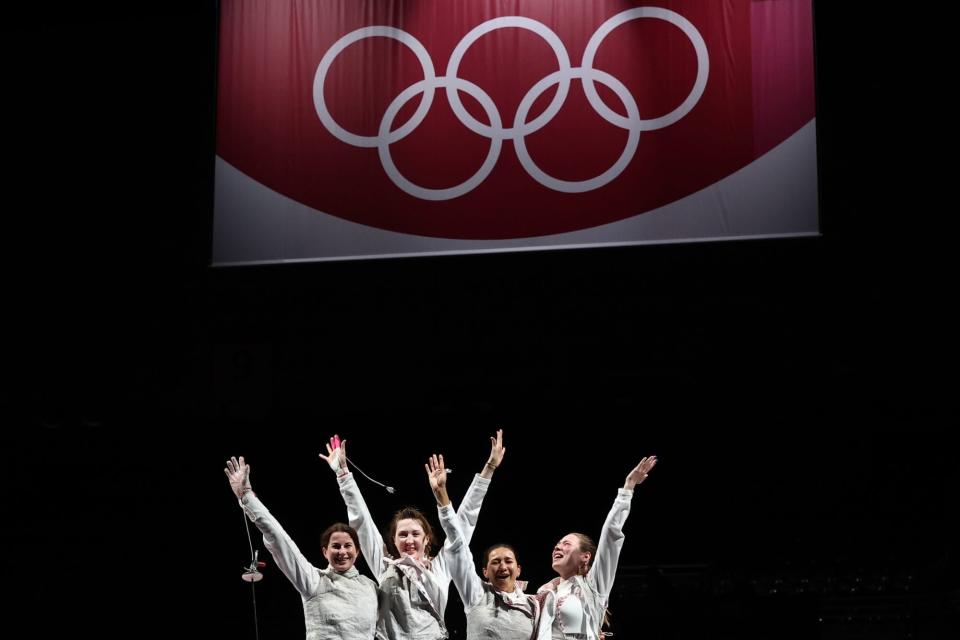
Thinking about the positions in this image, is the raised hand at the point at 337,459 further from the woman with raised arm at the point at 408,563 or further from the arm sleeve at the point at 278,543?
the arm sleeve at the point at 278,543

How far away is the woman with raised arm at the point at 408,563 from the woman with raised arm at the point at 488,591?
0.45 ft

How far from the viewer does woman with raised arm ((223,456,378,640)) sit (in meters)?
4.19

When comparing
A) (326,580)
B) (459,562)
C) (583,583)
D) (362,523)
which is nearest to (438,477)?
(459,562)

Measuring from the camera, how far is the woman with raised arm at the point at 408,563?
4.41 metres

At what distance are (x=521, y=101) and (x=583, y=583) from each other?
244 centimetres

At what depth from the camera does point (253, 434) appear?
653 cm

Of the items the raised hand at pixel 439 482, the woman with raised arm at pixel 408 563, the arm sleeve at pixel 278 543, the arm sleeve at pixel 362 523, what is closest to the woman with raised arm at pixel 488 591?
the raised hand at pixel 439 482

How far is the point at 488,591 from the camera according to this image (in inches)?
169

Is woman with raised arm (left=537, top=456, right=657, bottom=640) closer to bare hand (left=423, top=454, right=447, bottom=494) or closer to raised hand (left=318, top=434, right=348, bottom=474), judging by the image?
bare hand (left=423, top=454, right=447, bottom=494)

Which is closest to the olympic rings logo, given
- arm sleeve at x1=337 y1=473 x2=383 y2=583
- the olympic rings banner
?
the olympic rings banner

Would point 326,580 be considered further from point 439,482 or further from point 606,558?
point 606,558

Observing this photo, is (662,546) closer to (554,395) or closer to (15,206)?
(554,395)

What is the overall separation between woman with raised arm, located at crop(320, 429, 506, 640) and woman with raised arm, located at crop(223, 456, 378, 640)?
0.09m

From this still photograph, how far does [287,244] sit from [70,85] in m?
1.99
